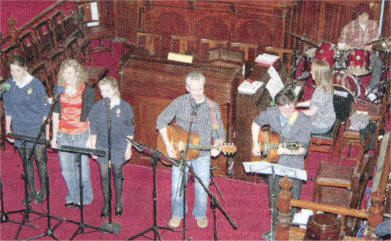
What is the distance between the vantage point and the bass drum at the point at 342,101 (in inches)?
312

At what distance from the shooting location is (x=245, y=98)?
732 cm

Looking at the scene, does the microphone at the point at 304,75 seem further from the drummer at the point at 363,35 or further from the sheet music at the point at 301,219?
the sheet music at the point at 301,219

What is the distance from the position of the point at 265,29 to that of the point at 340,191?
455 centimetres

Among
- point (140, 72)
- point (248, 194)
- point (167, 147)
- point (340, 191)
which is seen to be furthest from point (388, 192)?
point (140, 72)

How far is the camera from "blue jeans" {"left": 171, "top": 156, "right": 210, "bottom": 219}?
20.5 ft

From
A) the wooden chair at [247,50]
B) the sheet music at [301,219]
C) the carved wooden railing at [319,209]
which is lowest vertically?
the sheet music at [301,219]

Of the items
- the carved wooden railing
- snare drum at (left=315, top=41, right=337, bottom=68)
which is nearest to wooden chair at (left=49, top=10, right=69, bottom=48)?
snare drum at (left=315, top=41, right=337, bottom=68)

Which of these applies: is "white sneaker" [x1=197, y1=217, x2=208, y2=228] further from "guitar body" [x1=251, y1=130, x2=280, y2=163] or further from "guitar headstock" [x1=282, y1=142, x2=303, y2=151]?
"guitar headstock" [x1=282, y1=142, x2=303, y2=151]

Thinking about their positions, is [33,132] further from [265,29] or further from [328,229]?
[265,29]

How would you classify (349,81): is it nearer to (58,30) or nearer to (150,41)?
(150,41)

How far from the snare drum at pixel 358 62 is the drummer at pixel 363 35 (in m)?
0.11

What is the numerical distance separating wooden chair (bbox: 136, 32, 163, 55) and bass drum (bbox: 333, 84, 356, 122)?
8.15ft

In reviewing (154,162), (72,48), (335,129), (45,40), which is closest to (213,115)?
(154,162)

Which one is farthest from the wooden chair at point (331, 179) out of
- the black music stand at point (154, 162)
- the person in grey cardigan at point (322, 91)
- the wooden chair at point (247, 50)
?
the wooden chair at point (247, 50)
